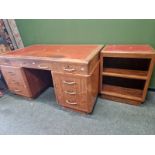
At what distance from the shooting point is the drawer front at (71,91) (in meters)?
1.29

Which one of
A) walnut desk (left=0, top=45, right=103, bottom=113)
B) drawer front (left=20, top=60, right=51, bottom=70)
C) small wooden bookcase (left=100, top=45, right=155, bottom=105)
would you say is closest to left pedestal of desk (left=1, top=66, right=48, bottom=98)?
walnut desk (left=0, top=45, right=103, bottom=113)

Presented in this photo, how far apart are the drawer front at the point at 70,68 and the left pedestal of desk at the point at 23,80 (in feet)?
1.83

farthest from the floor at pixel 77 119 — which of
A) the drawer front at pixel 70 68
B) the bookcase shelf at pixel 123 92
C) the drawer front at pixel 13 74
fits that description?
the drawer front at pixel 70 68

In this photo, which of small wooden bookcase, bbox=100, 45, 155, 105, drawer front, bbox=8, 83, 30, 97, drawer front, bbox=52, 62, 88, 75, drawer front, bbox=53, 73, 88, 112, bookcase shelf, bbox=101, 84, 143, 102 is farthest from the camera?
drawer front, bbox=8, 83, 30, 97

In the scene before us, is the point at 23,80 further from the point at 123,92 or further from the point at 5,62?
the point at 123,92

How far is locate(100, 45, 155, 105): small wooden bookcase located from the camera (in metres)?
1.43

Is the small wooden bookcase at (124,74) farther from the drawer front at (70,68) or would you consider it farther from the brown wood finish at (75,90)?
the drawer front at (70,68)

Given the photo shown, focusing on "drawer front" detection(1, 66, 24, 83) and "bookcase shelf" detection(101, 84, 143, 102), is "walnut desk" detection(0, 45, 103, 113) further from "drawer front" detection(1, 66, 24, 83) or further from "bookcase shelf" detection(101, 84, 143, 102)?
"bookcase shelf" detection(101, 84, 143, 102)

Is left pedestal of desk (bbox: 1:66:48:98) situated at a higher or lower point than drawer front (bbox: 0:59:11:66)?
lower

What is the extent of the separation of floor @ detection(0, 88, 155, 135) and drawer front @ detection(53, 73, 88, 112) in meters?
0.16
